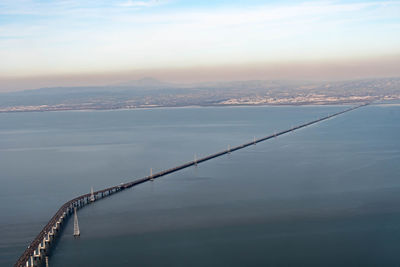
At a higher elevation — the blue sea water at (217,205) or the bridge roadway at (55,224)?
the bridge roadway at (55,224)

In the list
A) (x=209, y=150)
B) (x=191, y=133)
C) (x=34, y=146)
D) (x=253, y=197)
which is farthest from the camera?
(x=191, y=133)

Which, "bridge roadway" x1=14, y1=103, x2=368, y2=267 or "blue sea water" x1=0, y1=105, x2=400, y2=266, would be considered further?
"blue sea water" x1=0, y1=105, x2=400, y2=266

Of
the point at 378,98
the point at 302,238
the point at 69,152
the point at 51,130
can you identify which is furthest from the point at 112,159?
the point at 378,98

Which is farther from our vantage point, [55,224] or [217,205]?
[217,205]

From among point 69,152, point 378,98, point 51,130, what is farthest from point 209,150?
point 378,98

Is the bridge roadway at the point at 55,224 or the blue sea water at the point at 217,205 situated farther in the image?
the blue sea water at the point at 217,205

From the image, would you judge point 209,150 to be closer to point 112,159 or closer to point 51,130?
point 112,159

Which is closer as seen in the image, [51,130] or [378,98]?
[51,130]

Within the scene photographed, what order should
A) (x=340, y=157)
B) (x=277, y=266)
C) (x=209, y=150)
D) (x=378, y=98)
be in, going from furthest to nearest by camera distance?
(x=378, y=98) < (x=209, y=150) < (x=340, y=157) < (x=277, y=266)
